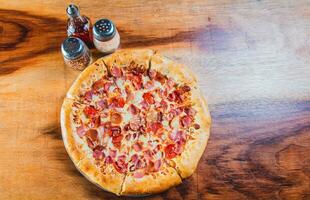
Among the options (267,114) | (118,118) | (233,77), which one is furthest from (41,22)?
(267,114)

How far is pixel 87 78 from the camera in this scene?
1584mm

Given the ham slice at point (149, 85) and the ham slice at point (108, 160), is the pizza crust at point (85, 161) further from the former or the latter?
the ham slice at point (149, 85)

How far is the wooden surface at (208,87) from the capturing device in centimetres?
156

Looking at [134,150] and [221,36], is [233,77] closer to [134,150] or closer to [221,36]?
[221,36]

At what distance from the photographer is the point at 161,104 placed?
1587 mm

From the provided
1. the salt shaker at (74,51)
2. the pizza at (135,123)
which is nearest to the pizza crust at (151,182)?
the pizza at (135,123)

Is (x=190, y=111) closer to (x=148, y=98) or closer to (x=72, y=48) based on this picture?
(x=148, y=98)

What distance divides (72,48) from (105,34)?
0.13 m

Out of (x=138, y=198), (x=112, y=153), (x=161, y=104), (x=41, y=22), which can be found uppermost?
(x=41, y=22)

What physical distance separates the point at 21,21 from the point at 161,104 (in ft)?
2.32

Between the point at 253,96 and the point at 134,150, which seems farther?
the point at 253,96

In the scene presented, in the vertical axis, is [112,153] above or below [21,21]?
below

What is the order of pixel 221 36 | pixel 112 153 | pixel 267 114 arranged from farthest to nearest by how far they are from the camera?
pixel 221 36
pixel 267 114
pixel 112 153

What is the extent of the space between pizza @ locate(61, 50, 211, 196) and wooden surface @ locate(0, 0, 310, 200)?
10cm
